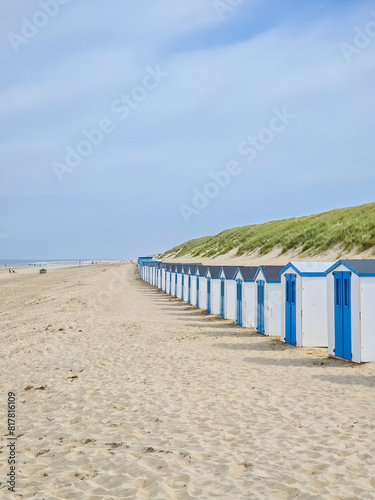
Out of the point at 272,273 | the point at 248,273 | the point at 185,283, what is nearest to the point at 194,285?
the point at 185,283

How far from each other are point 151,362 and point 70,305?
16.5 m

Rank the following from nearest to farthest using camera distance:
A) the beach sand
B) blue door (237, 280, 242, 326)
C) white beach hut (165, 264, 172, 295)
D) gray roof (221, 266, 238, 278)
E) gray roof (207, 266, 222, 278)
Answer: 1. the beach sand
2. blue door (237, 280, 242, 326)
3. gray roof (221, 266, 238, 278)
4. gray roof (207, 266, 222, 278)
5. white beach hut (165, 264, 172, 295)

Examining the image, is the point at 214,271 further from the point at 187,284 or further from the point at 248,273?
the point at 187,284

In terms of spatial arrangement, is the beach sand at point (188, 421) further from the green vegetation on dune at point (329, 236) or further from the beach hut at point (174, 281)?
the green vegetation on dune at point (329, 236)

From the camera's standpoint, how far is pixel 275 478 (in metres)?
5.73

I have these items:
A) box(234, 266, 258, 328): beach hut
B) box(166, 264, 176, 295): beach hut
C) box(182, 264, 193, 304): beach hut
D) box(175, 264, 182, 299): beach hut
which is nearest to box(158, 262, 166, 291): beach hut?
box(166, 264, 176, 295): beach hut

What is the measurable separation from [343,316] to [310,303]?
7.27 ft

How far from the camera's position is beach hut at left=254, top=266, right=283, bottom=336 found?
17.7 meters

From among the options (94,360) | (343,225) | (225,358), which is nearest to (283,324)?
(225,358)

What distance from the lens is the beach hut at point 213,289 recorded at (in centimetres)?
2477

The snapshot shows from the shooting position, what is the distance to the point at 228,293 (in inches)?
894

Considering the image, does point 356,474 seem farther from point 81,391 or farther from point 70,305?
point 70,305

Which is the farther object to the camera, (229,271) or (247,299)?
(229,271)

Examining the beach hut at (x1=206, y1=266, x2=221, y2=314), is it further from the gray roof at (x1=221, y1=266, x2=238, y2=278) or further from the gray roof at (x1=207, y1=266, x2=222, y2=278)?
the gray roof at (x1=221, y1=266, x2=238, y2=278)
